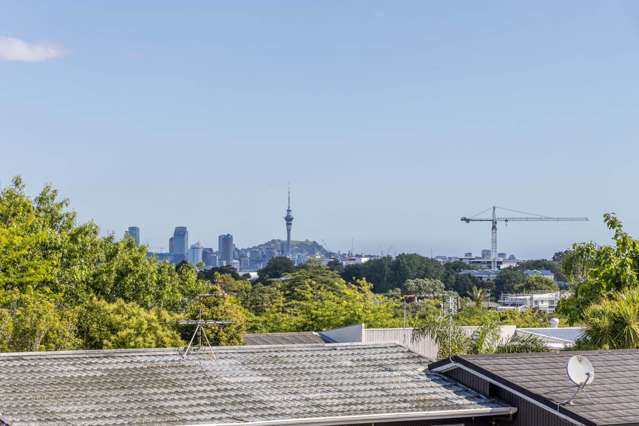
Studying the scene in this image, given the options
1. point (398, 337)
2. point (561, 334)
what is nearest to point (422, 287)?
point (561, 334)

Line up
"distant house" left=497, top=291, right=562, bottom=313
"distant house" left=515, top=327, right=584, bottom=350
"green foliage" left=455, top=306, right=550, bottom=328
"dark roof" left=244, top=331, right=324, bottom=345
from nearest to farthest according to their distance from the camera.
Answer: "distant house" left=515, top=327, right=584, bottom=350, "dark roof" left=244, top=331, right=324, bottom=345, "green foliage" left=455, top=306, right=550, bottom=328, "distant house" left=497, top=291, right=562, bottom=313

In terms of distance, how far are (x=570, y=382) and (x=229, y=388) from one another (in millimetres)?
5796

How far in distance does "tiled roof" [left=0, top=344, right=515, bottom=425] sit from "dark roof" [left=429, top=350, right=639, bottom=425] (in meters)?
0.54

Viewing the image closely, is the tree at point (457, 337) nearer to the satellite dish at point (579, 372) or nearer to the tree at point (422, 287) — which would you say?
the satellite dish at point (579, 372)

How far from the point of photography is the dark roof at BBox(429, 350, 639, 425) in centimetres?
1609

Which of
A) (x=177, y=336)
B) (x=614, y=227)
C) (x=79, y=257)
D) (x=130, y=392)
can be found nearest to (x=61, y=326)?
(x=177, y=336)

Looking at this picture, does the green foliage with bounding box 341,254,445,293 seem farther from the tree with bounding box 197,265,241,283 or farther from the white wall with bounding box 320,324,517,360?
the white wall with bounding box 320,324,517,360

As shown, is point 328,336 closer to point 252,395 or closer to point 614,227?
point 614,227

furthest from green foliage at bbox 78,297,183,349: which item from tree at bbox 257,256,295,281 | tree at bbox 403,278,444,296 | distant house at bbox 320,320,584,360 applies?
tree at bbox 257,256,295,281

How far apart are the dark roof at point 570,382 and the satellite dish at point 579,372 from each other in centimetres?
24

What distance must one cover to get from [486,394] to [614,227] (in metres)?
16.5

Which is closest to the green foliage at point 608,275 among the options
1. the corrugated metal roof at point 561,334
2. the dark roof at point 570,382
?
the corrugated metal roof at point 561,334

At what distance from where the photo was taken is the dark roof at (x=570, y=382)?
16.1 metres

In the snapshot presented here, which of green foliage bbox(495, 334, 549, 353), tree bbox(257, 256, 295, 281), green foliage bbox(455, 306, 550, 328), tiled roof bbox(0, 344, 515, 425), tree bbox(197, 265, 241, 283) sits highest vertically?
tree bbox(257, 256, 295, 281)
